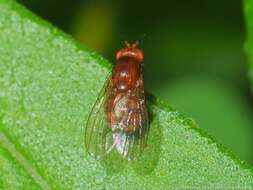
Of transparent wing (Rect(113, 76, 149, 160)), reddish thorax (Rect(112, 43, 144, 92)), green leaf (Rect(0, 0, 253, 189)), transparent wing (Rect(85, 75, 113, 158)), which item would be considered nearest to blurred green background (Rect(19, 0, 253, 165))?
reddish thorax (Rect(112, 43, 144, 92))

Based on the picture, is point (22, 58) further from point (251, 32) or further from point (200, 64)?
point (200, 64)

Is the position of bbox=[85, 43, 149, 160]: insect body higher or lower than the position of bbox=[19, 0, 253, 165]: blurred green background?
higher

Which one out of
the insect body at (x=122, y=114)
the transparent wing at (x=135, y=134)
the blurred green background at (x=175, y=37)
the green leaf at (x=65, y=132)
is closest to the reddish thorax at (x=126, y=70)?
the insect body at (x=122, y=114)

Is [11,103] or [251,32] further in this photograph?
[251,32]

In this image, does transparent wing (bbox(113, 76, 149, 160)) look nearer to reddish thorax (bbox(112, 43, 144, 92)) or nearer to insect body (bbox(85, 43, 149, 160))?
insect body (bbox(85, 43, 149, 160))

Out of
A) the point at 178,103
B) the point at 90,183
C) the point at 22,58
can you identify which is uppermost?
the point at 22,58

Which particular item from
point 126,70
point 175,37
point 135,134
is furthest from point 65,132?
point 175,37

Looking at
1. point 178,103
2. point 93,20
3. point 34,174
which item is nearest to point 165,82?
point 178,103

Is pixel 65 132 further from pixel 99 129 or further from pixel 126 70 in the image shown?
pixel 126 70

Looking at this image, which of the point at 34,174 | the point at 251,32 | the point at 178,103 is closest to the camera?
the point at 34,174
